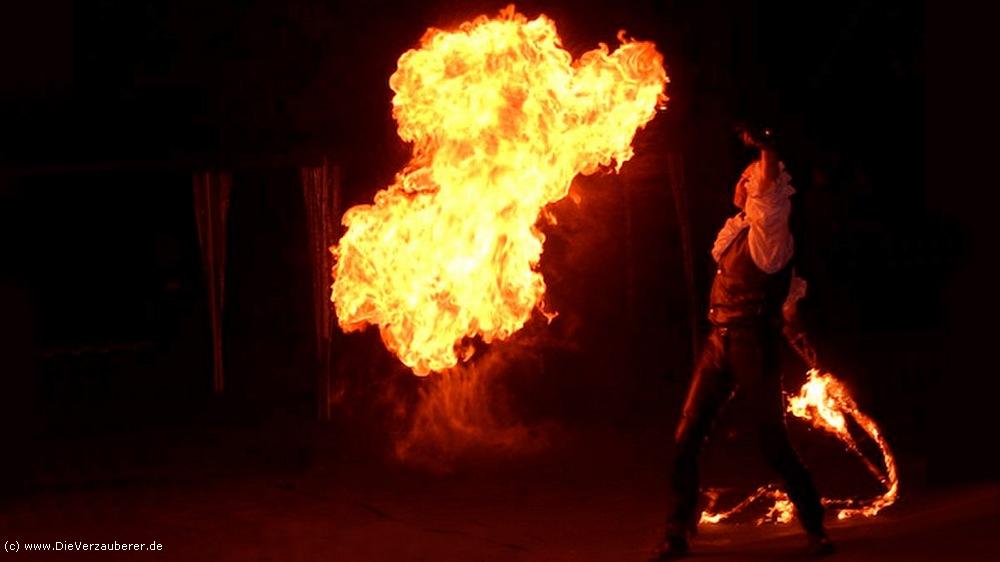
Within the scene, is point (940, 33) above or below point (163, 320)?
above

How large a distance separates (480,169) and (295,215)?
11.0ft

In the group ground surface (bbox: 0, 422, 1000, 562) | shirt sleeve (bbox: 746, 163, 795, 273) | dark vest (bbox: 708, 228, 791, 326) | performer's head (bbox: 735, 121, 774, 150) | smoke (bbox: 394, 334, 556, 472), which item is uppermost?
performer's head (bbox: 735, 121, 774, 150)

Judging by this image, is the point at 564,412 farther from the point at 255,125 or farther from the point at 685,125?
the point at 255,125

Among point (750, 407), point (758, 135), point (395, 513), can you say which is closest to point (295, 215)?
point (395, 513)

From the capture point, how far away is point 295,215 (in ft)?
37.9

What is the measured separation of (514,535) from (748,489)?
1849 mm

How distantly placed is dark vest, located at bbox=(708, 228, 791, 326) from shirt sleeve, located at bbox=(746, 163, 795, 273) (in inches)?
1.8

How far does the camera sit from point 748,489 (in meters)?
8.90

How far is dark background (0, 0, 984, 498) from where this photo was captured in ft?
35.8

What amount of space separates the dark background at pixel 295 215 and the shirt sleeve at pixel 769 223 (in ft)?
13.7

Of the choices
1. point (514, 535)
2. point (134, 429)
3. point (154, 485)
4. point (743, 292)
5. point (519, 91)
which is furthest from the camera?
point (134, 429)

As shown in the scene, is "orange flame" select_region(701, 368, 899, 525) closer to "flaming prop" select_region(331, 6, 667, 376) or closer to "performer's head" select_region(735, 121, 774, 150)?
"performer's head" select_region(735, 121, 774, 150)

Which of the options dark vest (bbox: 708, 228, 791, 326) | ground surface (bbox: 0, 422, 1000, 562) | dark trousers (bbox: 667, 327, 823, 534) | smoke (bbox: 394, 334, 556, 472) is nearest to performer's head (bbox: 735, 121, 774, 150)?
dark vest (bbox: 708, 228, 791, 326)

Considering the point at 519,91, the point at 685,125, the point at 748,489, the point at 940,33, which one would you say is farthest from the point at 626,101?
the point at 685,125
